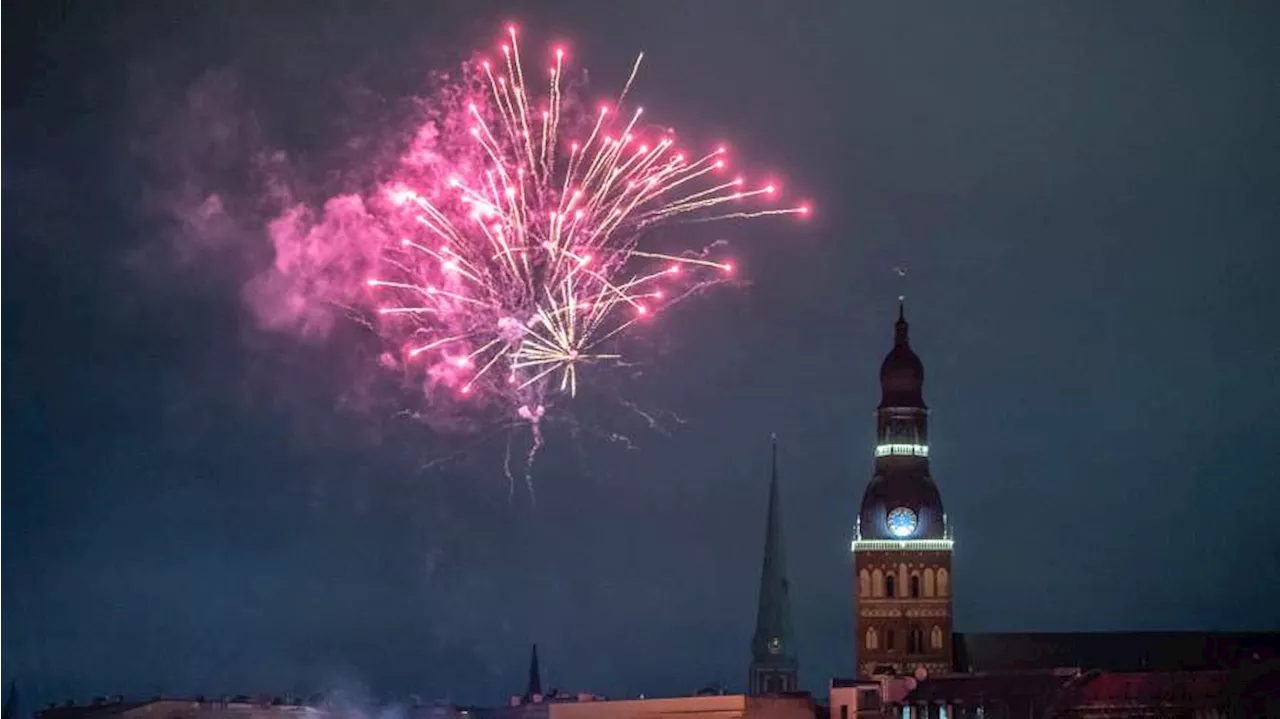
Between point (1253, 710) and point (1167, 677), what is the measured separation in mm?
7503

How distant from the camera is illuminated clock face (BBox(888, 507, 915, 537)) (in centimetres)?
13975

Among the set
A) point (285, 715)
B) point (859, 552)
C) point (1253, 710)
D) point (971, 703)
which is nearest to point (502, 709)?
point (285, 715)

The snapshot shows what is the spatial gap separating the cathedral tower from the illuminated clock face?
5 centimetres

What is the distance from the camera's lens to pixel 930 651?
14050 cm

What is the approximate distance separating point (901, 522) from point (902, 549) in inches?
58.6

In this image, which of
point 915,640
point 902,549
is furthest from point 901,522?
point 915,640

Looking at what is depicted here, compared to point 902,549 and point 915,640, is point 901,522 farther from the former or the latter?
point 915,640

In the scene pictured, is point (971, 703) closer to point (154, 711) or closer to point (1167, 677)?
point (1167, 677)

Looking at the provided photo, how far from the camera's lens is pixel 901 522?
140 meters

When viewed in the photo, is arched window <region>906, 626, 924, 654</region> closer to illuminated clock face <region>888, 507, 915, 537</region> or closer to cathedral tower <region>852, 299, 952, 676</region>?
cathedral tower <region>852, 299, 952, 676</region>

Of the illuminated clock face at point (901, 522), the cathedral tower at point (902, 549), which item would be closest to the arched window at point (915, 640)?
the cathedral tower at point (902, 549)

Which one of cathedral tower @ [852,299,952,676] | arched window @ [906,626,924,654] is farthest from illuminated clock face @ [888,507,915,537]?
arched window @ [906,626,924,654]

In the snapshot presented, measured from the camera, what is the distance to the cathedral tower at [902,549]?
13925cm

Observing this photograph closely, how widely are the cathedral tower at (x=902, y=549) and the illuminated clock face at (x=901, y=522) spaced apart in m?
0.05
